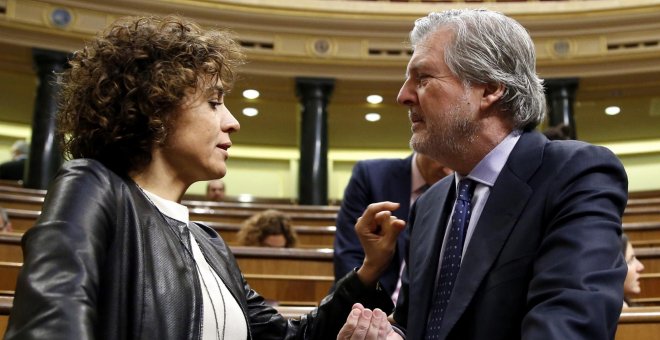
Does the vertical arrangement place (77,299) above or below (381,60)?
below

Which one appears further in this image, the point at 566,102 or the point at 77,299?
the point at 566,102

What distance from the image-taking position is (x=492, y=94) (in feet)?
3.92

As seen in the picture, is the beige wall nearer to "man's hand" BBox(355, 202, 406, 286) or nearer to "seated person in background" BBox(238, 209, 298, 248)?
"seated person in background" BBox(238, 209, 298, 248)

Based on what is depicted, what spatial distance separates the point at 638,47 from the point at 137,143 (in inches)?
271

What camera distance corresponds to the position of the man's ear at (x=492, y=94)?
3.90 ft

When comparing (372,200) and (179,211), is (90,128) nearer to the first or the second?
(179,211)

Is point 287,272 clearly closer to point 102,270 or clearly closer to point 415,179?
point 415,179

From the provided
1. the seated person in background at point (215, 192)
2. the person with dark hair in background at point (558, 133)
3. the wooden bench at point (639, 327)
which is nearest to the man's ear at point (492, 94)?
the wooden bench at point (639, 327)

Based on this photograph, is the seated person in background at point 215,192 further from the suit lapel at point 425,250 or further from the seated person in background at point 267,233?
the suit lapel at point 425,250

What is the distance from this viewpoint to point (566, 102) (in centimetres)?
709

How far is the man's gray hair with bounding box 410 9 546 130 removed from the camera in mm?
1174

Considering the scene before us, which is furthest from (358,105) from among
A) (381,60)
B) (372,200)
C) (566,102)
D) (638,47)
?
(372,200)

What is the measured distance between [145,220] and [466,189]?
53 cm

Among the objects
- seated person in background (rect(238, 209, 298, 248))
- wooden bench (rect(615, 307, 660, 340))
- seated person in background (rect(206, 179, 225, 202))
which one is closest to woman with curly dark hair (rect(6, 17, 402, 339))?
wooden bench (rect(615, 307, 660, 340))
